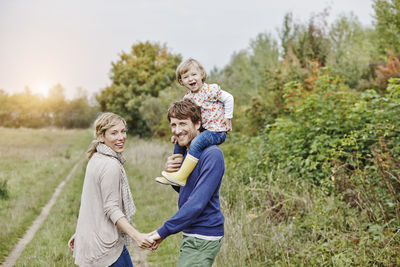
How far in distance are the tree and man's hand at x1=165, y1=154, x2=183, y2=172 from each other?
2257 centimetres

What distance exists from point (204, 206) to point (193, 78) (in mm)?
1389

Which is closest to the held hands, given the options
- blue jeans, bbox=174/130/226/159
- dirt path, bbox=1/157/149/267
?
blue jeans, bbox=174/130/226/159

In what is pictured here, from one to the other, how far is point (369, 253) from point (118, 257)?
306 centimetres

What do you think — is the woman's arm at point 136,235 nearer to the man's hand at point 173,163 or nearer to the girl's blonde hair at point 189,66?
the man's hand at point 173,163

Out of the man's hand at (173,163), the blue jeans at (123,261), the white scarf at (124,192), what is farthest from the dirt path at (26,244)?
the man's hand at (173,163)

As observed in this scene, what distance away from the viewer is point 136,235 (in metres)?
2.57

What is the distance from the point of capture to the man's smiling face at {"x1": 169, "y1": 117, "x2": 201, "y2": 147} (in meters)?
2.69

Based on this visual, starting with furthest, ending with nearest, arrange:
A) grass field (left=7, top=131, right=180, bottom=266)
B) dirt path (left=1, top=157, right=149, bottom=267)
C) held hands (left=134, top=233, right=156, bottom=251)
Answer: dirt path (left=1, top=157, right=149, bottom=267) < grass field (left=7, top=131, right=180, bottom=266) < held hands (left=134, top=233, right=156, bottom=251)

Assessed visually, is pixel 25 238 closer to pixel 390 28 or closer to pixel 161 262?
pixel 161 262

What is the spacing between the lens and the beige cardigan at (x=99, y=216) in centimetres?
258

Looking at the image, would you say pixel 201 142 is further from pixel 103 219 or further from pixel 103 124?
pixel 103 219

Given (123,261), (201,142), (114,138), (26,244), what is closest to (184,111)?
(201,142)

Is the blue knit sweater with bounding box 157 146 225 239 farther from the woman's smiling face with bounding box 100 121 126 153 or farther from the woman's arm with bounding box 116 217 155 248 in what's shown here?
the woman's smiling face with bounding box 100 121 126 153

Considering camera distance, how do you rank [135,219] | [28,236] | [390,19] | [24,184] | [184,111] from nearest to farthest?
[184,111] → [28,236] → [135,219] → [24,184] → [390,19]
